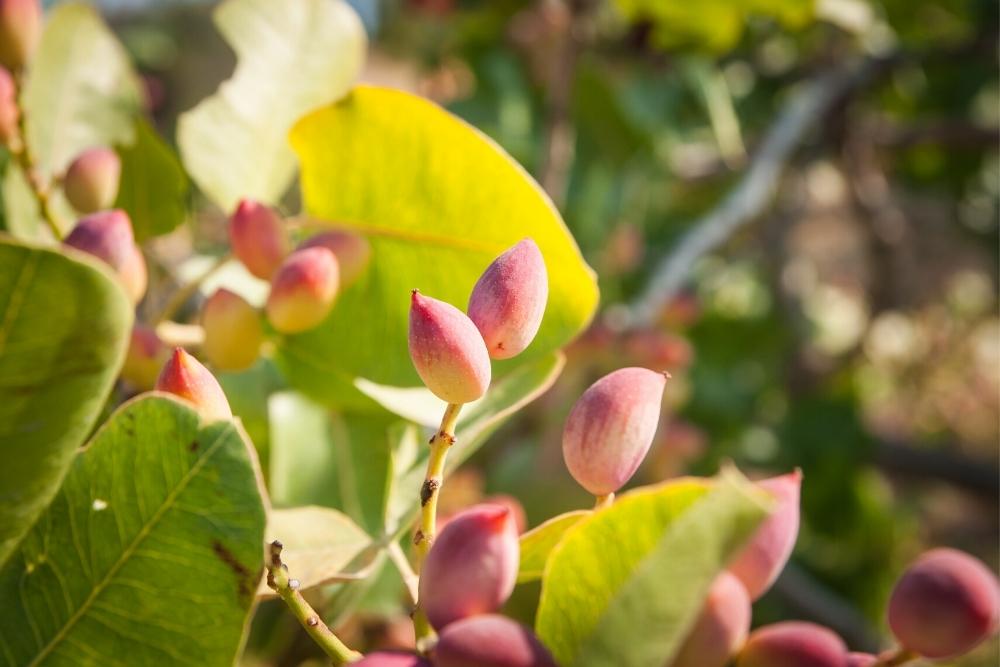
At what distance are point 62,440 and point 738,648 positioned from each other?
0.22 metres

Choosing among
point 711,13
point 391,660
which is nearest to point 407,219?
point 391,660

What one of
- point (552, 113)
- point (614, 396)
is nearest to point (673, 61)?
point (552, 113)

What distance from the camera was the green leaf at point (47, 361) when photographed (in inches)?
11.0

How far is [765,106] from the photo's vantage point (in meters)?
1.82

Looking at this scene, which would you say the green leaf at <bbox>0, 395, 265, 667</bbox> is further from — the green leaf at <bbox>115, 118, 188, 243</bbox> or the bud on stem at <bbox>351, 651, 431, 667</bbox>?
the green leaf at <bbox>115, 118, 188, 243</bbox>

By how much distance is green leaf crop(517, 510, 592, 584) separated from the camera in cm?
32

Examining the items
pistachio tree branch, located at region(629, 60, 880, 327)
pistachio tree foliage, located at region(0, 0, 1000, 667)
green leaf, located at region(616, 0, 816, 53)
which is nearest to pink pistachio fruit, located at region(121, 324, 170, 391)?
pistachio tree foliage, located at region(0, 0, 1000, 667)

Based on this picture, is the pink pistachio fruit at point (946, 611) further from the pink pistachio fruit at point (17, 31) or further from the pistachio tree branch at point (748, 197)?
the pistachio tree branch at point (748, 197)

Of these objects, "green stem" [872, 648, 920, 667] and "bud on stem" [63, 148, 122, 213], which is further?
"bud on stem" [63, 148, 122, 213]

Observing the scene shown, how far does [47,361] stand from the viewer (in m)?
0.29

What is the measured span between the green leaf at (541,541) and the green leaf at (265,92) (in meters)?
0.29

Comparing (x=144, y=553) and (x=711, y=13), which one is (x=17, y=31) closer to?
(x=144, y=553)

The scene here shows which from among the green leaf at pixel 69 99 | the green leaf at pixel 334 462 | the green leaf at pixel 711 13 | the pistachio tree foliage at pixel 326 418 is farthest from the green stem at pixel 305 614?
the green leaf at pixel 711 13

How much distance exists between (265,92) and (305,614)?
36 centimetres
